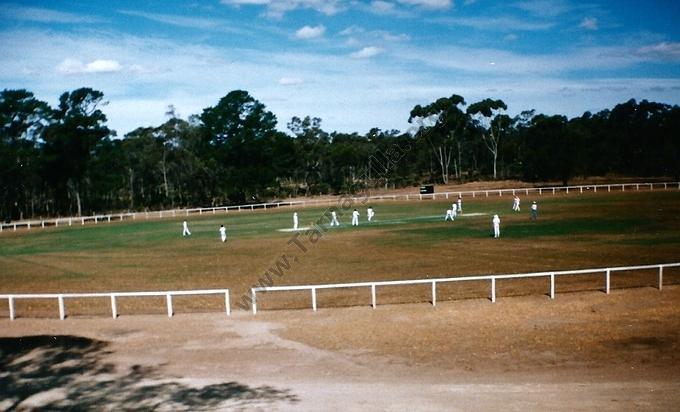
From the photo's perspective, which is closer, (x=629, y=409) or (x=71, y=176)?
(x=629, y=409)

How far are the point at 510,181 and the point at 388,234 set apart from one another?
64310 mm

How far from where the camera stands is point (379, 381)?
11.1 metres

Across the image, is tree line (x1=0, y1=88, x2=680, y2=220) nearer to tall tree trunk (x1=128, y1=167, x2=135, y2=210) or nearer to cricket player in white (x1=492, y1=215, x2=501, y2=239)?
tall tree trunk (x1=128, y1=167, x2=135, y2=210)

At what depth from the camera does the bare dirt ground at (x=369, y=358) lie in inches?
401

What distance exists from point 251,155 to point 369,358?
7368cm

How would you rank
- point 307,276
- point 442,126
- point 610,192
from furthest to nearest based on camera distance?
point 442,126 → point 610,192 → point 307,276

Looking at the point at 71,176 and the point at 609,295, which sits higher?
the point at 71,176

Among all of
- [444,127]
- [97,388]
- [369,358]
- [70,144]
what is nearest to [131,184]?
[70,144]

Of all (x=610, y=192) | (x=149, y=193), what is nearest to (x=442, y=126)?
(x=610, y=192)

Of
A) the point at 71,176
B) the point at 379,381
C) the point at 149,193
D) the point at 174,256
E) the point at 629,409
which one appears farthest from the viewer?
the point at 149,193

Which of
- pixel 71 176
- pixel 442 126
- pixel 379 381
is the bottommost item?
pixel 379 381

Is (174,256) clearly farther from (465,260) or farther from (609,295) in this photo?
(609,295)

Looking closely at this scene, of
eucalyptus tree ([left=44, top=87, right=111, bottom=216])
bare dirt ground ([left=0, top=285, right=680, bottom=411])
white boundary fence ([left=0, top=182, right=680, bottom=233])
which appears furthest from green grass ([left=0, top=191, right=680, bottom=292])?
eucalyptus tree ([left=44, top=87, right=111, bottom=216])

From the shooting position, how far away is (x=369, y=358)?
12.6 m
